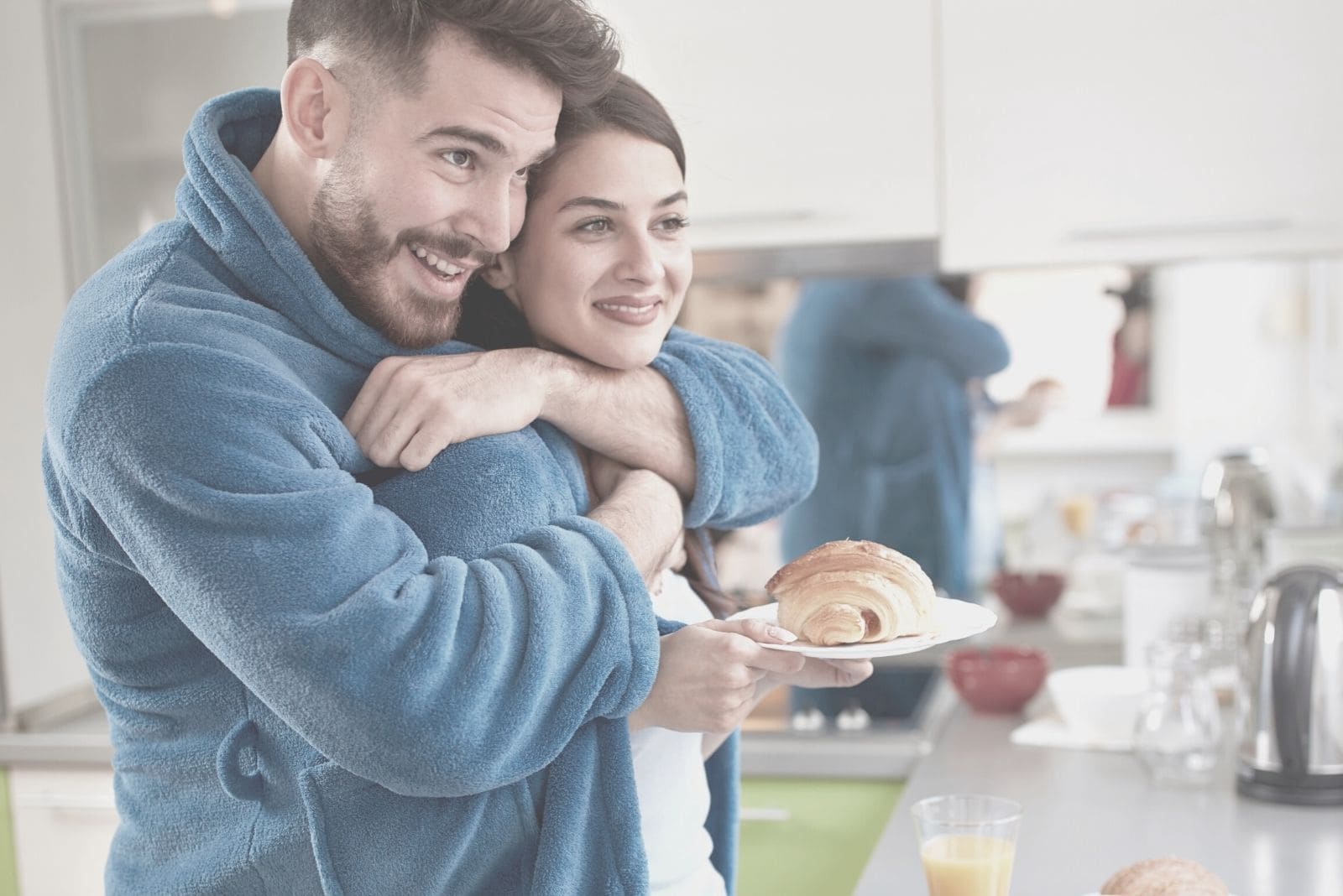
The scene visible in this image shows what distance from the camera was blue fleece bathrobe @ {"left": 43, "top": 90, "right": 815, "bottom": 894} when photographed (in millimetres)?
972

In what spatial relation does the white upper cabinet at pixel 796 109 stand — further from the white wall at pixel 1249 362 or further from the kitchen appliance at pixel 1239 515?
the white wall at pixel 1249 362

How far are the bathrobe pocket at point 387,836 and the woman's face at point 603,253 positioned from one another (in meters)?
0.43

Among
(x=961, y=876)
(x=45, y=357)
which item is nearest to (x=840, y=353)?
(x=45, y=357)

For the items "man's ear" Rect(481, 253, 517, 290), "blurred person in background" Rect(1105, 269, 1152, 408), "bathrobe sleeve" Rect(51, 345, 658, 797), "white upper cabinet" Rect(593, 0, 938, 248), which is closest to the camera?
"bathrobe sleeve" Rect(51, 345, 658, 797)

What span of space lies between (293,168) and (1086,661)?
1.79 m

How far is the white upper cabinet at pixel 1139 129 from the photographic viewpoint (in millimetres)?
2211

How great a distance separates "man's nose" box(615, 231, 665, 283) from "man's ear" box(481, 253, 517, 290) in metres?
0.11

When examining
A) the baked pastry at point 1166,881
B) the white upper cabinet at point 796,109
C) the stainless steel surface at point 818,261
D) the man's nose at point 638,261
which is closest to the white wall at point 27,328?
the white upper cabinet at point 796,109

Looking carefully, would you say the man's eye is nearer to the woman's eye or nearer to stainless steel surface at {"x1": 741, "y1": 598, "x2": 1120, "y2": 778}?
the woman's eye

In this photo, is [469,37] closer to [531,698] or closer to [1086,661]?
[531,698]

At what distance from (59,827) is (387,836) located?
1570 mm

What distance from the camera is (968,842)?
127cm

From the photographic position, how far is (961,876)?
1273mm

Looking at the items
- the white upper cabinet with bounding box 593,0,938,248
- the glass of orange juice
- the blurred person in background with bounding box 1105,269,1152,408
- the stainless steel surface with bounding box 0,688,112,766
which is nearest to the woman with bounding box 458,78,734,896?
the glass of orange juice
